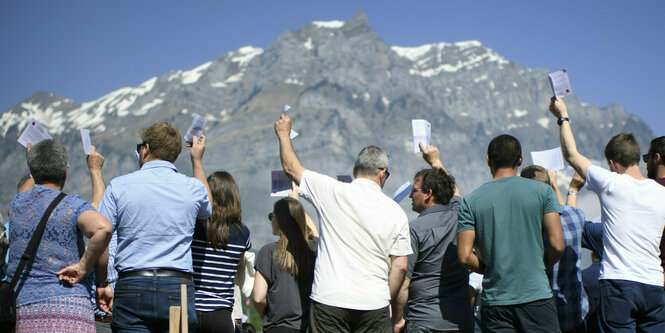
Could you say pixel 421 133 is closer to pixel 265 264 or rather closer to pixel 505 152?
Answer: pixel 505 152

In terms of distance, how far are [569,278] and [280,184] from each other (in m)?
2.86

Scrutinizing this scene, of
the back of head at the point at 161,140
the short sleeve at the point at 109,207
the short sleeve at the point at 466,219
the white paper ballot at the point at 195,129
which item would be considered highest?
the white paper ballot at the point at 195,129

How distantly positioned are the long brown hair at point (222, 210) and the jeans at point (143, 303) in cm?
82

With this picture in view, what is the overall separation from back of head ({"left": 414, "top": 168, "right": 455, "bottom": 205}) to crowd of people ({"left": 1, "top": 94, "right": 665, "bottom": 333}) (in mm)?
12

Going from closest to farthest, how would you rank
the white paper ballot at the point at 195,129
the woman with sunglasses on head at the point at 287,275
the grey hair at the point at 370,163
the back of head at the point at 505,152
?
the back of head at the point at 505,152
the grey hair at the point at 370,163
the white paper ballot at the point at 195,129
the woman with sunglasses on head at the point at 287,275

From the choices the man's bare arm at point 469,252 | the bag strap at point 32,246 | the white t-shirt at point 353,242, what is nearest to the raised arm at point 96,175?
the bag strap at point 32,246

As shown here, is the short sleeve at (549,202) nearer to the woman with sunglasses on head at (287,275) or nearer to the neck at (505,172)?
the neck at (505,172)

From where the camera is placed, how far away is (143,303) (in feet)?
14.0

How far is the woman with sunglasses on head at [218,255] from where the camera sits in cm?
512

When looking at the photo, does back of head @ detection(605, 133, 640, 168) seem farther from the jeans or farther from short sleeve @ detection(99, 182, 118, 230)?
short sleeve @ detection(99, 182, 118, 230)

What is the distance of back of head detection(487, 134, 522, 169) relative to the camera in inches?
187

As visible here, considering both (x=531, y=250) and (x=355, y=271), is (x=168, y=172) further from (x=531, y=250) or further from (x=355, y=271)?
(x=531, y=250)

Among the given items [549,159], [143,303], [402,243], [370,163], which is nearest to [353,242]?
[402,243]

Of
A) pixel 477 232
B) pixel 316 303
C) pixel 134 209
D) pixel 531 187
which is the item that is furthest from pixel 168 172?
pixel 531 187
